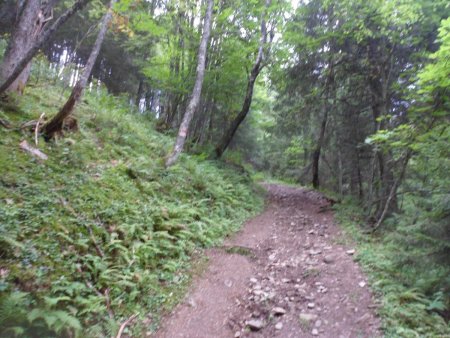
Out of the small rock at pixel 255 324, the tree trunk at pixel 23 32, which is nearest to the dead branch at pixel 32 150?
the tree trunk at pixel 23 32

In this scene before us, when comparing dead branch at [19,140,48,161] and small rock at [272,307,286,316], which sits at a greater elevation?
dead branch at [19,140,48,161]

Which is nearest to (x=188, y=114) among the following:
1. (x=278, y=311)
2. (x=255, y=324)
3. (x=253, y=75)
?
(x=253, y=75)

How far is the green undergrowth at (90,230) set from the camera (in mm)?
4352

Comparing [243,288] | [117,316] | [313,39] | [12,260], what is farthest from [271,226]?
[313,39]

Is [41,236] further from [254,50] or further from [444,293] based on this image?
[254,50]

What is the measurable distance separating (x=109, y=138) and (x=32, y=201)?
5.20 m

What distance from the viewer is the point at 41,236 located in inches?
199

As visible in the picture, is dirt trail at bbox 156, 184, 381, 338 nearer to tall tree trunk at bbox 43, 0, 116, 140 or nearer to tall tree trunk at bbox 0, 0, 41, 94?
tall tree trunk at bbox 43, 0, 116, 140

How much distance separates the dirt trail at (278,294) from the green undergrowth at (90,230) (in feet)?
1.62

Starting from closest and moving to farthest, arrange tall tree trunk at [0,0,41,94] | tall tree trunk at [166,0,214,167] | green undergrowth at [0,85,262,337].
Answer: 1. green undergrowth at [0,85,262,337]
2. tall tree trunk at [0,0,41,94]
3. tall tree trunk at [166,0,214,167]

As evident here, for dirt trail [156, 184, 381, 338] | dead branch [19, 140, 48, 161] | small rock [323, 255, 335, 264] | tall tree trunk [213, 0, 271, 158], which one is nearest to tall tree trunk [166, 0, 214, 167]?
dirt trail [156, 184, 381, 338]

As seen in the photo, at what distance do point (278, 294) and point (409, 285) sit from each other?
2.51 m

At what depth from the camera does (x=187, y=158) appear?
1268 cm

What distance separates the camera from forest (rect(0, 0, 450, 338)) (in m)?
4.98
